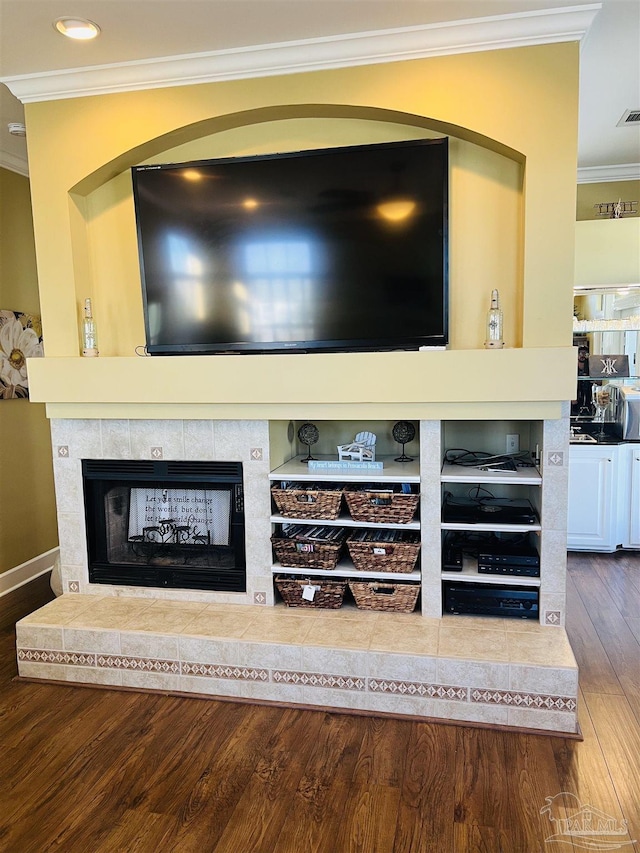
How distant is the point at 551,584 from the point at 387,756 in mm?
1019

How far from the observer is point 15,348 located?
388 centimetres

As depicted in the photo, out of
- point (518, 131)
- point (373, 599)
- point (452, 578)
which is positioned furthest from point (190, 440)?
point (518, 131)

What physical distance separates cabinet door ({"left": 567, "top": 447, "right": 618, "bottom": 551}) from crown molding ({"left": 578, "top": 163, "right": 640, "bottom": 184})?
2.05m

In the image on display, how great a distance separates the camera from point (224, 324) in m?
2.84

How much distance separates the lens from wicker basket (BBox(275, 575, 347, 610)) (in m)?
2.81

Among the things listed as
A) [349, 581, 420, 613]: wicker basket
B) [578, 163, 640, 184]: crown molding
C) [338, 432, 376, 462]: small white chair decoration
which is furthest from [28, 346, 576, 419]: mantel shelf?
[578, 163, 640, 184]: crown molding

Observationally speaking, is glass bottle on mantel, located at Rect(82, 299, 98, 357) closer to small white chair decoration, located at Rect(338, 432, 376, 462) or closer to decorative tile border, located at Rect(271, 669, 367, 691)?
small white chair decoration, located at Rect(338, 432, 376, 462)

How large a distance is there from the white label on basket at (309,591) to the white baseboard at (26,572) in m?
2.16

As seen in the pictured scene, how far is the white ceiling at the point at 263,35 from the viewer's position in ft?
7.42

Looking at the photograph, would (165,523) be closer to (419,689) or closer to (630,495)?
(419,689)

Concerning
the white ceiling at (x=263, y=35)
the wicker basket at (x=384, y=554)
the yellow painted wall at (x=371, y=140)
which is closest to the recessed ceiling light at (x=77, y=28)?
the white ceiling at (x=263, y=35)

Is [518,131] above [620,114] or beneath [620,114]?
beneath

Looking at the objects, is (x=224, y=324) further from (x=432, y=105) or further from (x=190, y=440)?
(x=432, y=105)

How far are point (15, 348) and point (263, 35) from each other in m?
2.51
